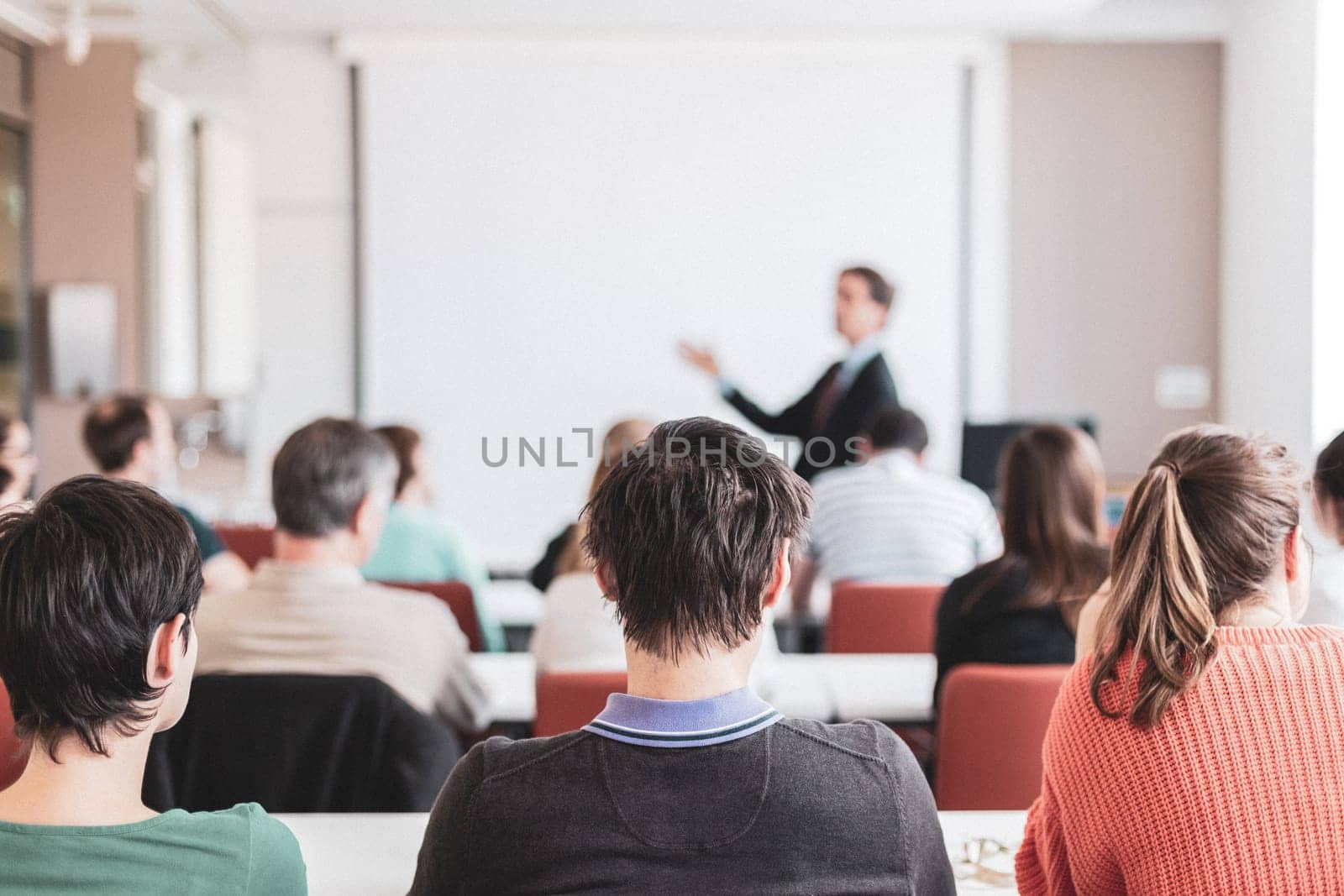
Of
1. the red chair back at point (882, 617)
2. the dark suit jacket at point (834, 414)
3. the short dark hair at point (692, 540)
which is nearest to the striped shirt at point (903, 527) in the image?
the red chair back at point (882, 617)

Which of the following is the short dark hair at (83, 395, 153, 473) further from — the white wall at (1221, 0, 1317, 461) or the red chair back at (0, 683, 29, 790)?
the white wall at (1221, 0, 1317, 461)

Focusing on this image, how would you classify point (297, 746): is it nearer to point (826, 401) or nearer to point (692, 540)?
point (692, 540)

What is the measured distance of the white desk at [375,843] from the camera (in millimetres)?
1367

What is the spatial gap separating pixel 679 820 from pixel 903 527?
2.37 m

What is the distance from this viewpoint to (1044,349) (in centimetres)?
555

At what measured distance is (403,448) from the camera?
11.1ft

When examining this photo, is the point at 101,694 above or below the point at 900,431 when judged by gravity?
below

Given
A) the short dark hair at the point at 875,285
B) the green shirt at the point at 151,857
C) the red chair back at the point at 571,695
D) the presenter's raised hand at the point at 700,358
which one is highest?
the short dark hair at the point at 875,285

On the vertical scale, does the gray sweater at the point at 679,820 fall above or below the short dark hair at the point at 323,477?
below

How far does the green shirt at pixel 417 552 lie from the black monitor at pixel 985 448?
2.43 metres

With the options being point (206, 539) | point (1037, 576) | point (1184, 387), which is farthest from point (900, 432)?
point (1184, 387)

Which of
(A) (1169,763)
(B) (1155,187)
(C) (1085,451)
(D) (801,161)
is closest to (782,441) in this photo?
(D) (801,161)

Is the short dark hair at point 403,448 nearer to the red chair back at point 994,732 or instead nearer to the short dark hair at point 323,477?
the short dark hair at point 323,477

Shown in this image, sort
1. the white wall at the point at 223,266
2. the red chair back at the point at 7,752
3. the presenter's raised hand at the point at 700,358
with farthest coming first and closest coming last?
the white wall at the point at 223,266 < the presenter's raised hand at the point at 700,358 < the red chair back at the point at 7,752
